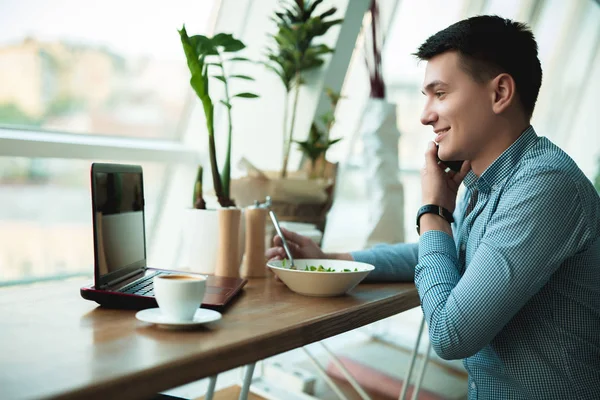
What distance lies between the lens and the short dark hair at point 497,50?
1.40 m

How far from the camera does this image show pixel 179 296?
1.04 m

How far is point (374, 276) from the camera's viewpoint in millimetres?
1714

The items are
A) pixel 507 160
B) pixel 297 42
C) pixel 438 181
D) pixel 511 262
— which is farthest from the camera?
pixel 297 42

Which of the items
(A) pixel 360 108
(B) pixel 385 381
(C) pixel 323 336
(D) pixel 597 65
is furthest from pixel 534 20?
(C) pixel 323 336

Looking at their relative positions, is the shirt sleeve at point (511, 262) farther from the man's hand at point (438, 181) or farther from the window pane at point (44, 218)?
the window pane at point (44, 218)

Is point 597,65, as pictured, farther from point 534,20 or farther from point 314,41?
point 314,41

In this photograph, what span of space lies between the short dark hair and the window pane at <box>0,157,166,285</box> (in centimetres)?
169

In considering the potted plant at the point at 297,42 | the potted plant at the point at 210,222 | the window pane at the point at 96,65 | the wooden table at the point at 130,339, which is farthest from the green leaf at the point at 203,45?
the window pane at the point at 96,65

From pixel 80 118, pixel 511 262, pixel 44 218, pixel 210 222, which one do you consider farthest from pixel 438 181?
pixel 44 218

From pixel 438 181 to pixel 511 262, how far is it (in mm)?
406

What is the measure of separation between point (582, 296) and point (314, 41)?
1.85 meters

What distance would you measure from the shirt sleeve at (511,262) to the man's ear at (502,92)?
0.64ft

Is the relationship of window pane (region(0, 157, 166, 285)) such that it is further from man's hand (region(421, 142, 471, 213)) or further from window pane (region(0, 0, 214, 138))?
man's hand (region(421, 142, 471, 213))

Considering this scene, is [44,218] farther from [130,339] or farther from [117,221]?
[130,339]
